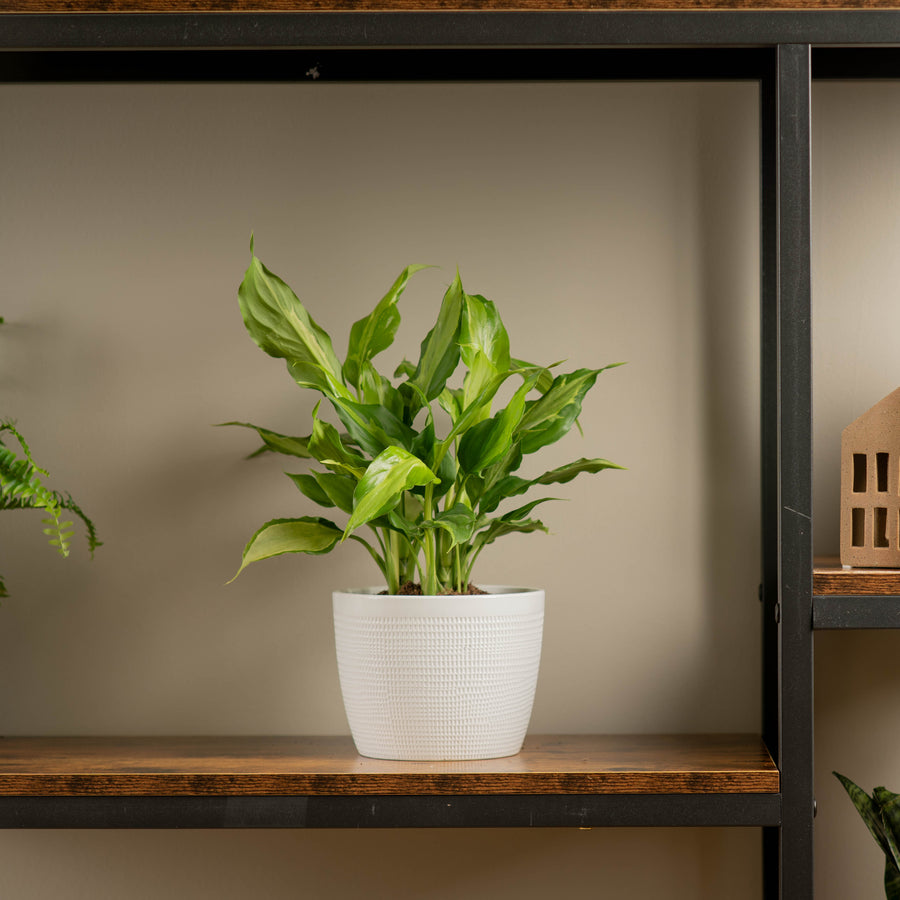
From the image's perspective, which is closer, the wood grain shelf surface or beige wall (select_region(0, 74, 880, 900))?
the wood grain shelf surface

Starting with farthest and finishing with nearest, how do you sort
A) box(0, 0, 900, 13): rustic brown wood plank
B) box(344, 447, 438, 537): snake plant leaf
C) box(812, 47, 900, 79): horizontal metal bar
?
box(812, 47, 900, 79): horizontal metal bar
box(0, 0, 900, 13): rustic brown wood plank
box(344, 447, 438, 537): snake plant leaf

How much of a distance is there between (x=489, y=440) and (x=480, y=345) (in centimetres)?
11

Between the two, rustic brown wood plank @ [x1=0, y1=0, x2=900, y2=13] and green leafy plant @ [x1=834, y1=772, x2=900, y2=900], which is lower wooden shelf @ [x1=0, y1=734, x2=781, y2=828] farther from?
rustic brown wood plank @ [x1=0, y1=0, x2=900, y2=13]

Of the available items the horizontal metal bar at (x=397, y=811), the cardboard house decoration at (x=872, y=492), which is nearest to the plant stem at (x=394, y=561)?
the horizontal metal bar at (x=397, y=811)

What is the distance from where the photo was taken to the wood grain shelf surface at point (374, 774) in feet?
3.26

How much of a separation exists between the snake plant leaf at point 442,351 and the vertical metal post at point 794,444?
35 cm

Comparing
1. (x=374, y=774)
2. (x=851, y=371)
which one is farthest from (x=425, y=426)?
(x=851, y=371)

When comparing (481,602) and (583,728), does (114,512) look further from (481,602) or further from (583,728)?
(583,728)

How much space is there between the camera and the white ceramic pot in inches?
41.2

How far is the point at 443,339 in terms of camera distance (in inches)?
42.0

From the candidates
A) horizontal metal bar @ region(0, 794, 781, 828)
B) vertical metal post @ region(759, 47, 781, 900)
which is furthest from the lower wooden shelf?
vertical metal post @ region(759, 47, 781, 900)

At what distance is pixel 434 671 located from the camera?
3.43 feet

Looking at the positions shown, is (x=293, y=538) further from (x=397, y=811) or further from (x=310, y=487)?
(x=397, y=811)

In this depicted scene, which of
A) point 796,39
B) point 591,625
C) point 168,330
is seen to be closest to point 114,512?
point 168,330
